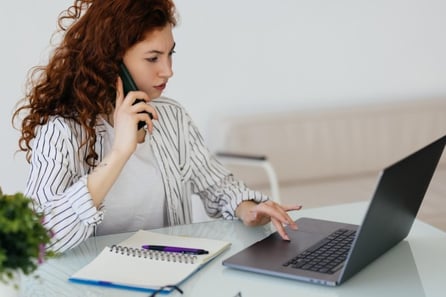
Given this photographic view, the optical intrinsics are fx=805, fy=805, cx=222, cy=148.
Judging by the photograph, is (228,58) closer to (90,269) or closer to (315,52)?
(315,52)

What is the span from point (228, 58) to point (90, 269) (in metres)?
2.08

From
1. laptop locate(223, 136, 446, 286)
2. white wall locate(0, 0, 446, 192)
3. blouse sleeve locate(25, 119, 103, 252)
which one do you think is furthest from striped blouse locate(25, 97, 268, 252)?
white wall locate(0, 0, 446, 192)

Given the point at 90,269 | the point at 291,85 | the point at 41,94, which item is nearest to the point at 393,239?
the point at 90,269

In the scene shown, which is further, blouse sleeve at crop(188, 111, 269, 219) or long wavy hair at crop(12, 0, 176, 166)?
blouse sleeve at crop(188, 111, 269, 219)

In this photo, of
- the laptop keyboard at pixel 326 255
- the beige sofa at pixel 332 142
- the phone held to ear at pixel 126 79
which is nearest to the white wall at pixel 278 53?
the beige sofa at pixel 332 142

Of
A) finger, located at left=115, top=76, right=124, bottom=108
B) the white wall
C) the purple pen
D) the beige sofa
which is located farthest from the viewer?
the beige sofa

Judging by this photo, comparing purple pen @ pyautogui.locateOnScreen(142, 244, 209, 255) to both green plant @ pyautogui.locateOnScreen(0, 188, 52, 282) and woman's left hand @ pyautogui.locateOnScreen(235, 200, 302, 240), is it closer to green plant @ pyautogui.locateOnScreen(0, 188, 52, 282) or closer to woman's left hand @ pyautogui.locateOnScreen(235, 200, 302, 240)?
woman's left hand @ pyautogui.locateOnScreen(235, 200, 302, 240)

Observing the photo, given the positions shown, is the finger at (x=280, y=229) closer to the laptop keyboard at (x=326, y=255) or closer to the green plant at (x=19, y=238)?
the laptop keyboard at (x=326, y=255)

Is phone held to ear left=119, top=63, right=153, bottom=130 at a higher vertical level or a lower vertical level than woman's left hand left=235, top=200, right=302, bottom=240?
higher

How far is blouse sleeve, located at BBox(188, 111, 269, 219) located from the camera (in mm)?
2209

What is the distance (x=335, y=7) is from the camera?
12.3ft

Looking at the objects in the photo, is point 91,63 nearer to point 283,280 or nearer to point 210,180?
point 210,180

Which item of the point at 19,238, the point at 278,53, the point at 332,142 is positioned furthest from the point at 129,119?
the point at 332,142

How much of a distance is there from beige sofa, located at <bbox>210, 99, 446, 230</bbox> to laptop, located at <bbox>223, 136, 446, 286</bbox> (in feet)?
5.34
